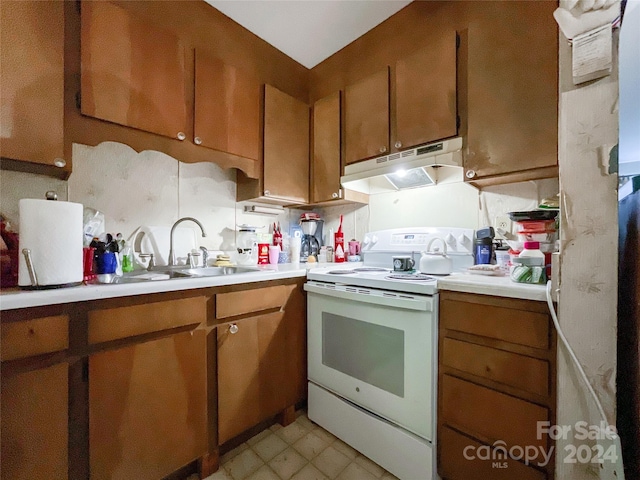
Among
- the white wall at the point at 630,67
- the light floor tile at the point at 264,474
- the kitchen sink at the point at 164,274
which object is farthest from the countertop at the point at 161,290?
the light floor tile at the point at 264,474

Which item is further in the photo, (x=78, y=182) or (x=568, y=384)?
(x=78, y=182)

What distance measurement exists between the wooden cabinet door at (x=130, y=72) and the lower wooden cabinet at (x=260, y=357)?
0.91 meters

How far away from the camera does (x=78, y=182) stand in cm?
125

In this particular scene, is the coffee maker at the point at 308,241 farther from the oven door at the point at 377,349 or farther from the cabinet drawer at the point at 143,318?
the cabinet drawer at the point at 143,318

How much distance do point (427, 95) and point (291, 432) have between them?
1.92m

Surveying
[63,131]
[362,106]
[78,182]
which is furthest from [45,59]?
[362,106]

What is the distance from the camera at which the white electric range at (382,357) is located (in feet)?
3.40

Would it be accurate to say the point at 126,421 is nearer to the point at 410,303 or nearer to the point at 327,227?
the point at 410,303

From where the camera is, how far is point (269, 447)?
1.29 metres

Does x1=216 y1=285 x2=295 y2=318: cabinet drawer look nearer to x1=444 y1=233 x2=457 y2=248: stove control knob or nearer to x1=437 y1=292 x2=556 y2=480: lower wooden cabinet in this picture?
x1=437 y1=292 x2=556 y2=480: lower wooden cabinet

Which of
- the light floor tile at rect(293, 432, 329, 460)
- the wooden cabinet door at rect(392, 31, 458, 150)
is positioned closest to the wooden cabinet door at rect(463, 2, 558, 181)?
the wooden cabinet door at rect(392, 31, 458, 150)

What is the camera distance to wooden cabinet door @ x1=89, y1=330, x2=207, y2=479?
876 mm

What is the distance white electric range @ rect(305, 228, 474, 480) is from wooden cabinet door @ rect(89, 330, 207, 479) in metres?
0.60

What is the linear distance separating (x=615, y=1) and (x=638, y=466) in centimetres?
134
